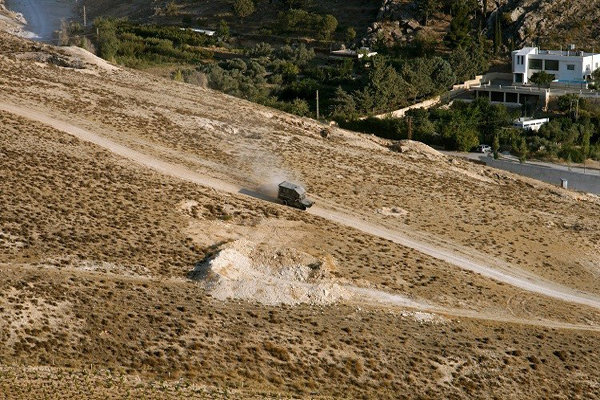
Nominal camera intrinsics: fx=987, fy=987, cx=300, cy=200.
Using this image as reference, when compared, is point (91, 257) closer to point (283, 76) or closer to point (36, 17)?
point (283, 76)

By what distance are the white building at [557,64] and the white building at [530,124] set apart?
29.1 feet

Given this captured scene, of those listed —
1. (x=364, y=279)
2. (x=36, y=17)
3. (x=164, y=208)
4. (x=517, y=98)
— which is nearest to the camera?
(x=364, y=279)

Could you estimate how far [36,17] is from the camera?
103125 millimetres

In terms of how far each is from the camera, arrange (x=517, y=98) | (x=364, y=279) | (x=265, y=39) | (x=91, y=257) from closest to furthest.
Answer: (x=91, y=257) < (x=364, y=279) < (x=517, y=98) < (x=265, y=39)

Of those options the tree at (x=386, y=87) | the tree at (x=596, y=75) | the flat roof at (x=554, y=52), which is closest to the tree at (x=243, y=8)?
the tree at (x=386, y=87)

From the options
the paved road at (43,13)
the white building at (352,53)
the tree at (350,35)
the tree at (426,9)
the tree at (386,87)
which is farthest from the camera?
the paved road at (43,13)

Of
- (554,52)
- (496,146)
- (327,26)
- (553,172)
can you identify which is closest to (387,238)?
(553,172)

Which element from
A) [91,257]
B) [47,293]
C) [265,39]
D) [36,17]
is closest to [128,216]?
[91,257]

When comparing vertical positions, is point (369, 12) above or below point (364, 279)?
above

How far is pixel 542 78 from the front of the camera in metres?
70.7

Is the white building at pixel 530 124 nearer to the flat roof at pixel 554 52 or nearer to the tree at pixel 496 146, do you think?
the tree at pixel 496 146

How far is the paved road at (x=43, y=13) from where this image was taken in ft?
304

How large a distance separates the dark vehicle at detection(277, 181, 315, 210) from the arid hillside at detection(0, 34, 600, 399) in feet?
1.66

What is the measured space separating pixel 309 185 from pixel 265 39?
52929mm
